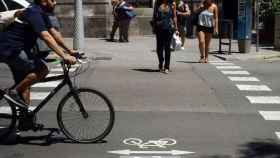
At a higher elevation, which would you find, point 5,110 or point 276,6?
point 276,6

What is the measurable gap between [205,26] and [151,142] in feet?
29.2

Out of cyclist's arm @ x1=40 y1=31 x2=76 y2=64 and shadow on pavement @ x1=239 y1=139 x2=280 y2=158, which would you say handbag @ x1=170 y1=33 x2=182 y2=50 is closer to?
shadow on pavement @ x1=239 y1=139 x2=280 y2=158

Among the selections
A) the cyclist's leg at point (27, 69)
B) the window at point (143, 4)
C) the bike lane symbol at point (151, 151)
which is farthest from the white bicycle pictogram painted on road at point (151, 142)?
the window at point (143, 4)

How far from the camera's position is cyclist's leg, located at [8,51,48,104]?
298 inches

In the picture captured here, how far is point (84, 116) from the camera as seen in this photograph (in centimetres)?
771

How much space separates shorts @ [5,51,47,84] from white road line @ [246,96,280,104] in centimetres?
423

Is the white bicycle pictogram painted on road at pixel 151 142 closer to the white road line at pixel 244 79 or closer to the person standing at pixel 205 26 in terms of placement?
the white road line at pixel 244 79

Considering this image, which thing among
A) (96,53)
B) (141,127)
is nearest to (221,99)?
(141,127)

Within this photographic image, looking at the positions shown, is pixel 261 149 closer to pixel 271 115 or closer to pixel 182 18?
pixel 271 115

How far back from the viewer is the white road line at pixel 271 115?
369 inches

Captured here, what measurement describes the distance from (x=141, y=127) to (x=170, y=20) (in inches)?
Result: 226

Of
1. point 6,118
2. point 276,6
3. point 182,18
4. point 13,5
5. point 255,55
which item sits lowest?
point 255,55

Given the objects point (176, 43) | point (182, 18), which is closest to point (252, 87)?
point (176, 43)

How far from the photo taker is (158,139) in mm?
7984
